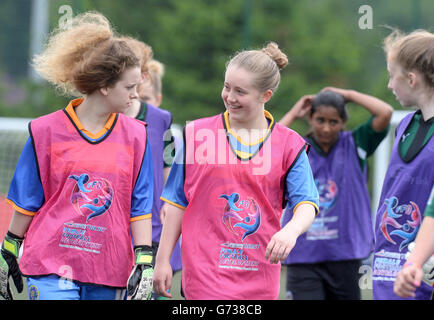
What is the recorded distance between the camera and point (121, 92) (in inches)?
136

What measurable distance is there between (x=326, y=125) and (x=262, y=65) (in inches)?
61.6

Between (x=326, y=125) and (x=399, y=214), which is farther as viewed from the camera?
(x=326, y=125)

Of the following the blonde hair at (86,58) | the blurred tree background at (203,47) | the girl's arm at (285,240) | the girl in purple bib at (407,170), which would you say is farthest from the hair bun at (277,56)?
the blurred tree background at (203,47)

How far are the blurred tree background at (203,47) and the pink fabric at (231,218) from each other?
764cm

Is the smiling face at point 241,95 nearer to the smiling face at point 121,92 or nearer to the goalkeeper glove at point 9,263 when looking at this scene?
the smiling face at point 121,92

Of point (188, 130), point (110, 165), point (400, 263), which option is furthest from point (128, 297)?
point (400, 263)

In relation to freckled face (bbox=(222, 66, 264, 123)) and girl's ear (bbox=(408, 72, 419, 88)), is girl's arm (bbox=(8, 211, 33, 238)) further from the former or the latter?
girl's ear (bbox=(408, 72, 419, 88))

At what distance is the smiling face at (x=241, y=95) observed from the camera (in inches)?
130

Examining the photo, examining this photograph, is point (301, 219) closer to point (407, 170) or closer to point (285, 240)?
point (285, 240)

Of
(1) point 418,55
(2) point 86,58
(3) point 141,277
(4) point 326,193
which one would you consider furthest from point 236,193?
(4) point 326,193

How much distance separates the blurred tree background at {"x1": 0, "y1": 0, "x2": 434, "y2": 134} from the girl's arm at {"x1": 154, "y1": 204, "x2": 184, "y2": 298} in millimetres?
7595

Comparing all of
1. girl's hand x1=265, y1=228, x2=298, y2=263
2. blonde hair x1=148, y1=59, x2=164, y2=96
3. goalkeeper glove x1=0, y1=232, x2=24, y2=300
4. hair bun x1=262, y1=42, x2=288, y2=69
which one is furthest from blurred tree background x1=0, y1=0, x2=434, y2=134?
girl's hand x1=265, y1=228, x2=298, y2=263

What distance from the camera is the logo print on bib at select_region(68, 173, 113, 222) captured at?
330 cm

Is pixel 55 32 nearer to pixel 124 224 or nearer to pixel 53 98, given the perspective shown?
pixel 124 224
